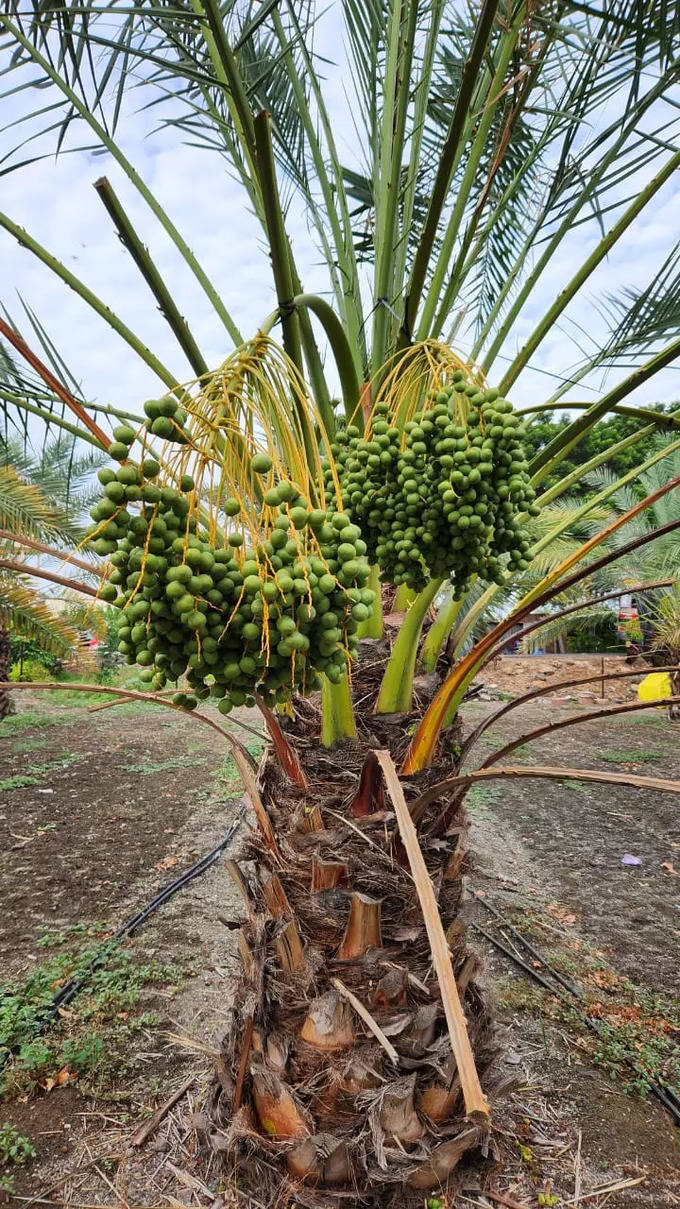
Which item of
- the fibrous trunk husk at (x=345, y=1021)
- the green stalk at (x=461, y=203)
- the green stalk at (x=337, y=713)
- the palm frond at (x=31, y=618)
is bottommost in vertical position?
the fibrous trunk husk at (x=345, y=1021)

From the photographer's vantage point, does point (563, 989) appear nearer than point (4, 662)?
Yes

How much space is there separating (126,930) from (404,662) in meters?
2.71

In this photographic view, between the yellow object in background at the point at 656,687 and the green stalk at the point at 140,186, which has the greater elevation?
the green stalk at the point at 140,186

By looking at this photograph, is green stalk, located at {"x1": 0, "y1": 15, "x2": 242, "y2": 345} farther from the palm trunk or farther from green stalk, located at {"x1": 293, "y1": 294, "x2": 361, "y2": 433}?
the palm trunk

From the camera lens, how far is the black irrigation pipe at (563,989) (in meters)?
2.52

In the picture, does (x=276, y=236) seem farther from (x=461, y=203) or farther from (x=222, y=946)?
(x=222, y=946)

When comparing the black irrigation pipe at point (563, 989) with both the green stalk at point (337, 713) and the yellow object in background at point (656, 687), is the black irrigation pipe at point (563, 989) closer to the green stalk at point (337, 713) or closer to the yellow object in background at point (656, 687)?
the green stalk at point (337, 713)

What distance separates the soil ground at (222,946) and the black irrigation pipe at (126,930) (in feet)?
0.22

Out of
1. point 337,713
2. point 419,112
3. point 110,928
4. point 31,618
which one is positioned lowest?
point 110,928

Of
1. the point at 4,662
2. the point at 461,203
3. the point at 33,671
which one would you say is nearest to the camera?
the point at 461,203

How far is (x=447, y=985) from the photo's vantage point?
82 cm

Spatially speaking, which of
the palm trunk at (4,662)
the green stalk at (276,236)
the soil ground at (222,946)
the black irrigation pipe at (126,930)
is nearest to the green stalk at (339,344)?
the green stalk at (276,236)

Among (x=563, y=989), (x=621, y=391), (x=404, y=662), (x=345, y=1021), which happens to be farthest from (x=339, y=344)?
(x=563, y=989)

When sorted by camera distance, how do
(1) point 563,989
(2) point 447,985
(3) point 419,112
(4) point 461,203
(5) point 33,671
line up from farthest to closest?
(5) point 33,671 < (1) point 563,989 < (3) point 419,112 < (4) point 461,203 < (2) point 447,985
